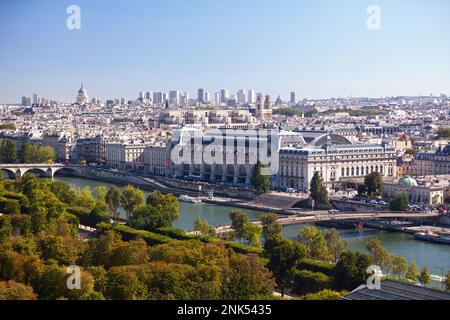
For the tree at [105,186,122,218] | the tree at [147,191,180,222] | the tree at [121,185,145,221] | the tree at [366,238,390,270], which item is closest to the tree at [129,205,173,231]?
the tree at [147,191,180,222]

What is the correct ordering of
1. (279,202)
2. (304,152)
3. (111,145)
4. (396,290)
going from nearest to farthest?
1. (396,290)
2. (279,202)
3. (304,152)
4. (111,145)

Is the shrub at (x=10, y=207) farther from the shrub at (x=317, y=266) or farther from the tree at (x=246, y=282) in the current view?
the tree at (x=246, y=282)

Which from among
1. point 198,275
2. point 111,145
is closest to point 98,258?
point 198,275

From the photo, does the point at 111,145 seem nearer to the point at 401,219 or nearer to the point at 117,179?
the point at 117,179

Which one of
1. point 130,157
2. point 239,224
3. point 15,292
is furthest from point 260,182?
point 15,292

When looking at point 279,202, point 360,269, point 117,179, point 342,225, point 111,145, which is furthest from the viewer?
point 111,145

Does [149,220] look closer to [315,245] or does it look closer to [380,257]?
[315,245]
